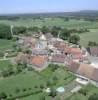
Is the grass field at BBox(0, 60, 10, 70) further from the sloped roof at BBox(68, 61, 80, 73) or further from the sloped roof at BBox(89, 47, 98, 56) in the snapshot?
the sloped roof at BBox(89, 47, 98, 56)

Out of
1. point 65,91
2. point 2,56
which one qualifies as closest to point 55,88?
point 65,91

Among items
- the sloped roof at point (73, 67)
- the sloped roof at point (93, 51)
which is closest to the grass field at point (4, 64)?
the sloped roof at point (73, 67)

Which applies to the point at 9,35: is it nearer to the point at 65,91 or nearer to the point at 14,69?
the point at 14,69

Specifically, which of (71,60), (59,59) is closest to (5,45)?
(59,59)

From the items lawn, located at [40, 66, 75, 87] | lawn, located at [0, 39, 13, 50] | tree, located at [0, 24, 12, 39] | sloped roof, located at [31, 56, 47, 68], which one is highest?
sloped roof, located at [31, 56, 47, 68]

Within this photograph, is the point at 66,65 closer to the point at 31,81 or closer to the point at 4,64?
the point at 31,81

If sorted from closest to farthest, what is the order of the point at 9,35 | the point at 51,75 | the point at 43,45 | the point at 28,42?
the point at 51,75, the point at 43,45, the point at 28,42, the point at 9,35

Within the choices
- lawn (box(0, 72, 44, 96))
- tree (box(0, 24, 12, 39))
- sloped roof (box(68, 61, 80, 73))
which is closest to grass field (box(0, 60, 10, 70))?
lawn (box(0, 72, 44, 96))

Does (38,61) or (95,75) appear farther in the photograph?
(38,61)
